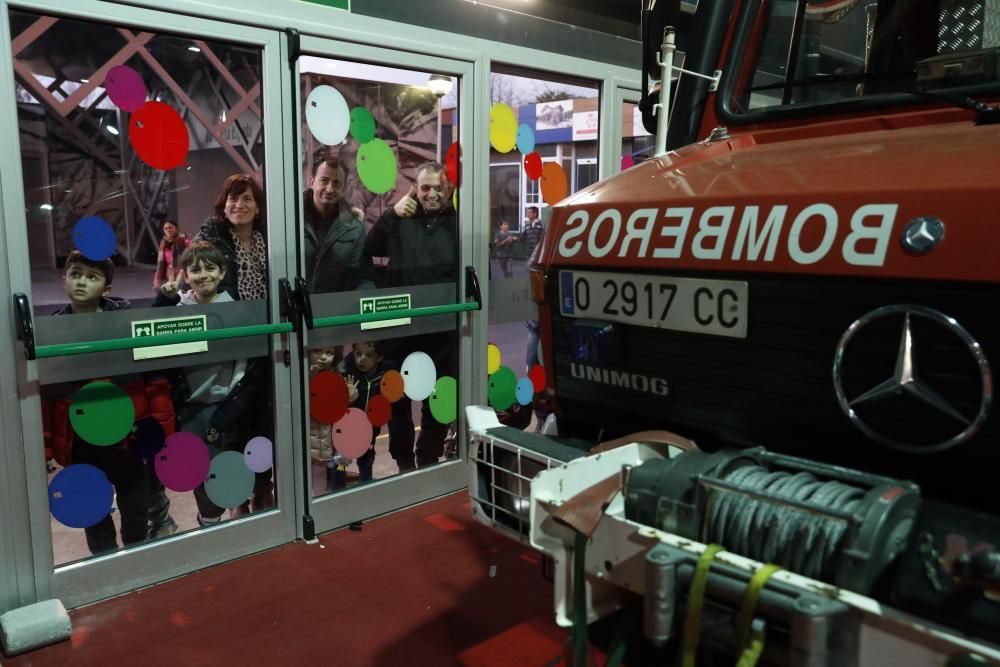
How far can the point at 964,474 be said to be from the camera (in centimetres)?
162

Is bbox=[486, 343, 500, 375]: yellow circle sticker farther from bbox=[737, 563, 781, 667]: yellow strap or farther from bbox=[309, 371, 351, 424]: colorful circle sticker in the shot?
bbox=[737, 563, 781, 667]: yellow strap

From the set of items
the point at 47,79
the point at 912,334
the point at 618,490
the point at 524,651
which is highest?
the point at 47,79

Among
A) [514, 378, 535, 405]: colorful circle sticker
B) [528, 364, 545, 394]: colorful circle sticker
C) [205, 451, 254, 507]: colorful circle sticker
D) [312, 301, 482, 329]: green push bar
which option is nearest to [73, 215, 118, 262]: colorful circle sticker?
[312, 301, 482, 329]: green push bar

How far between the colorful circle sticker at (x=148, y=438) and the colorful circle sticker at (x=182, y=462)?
0.03 metres

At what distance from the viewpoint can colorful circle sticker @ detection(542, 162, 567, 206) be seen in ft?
16.2

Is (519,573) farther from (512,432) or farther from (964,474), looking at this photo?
(964,474)

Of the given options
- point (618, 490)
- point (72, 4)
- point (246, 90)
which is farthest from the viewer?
point (246, 90)

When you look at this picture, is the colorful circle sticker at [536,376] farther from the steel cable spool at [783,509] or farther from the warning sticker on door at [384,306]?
the steel cable spool at [783,509]

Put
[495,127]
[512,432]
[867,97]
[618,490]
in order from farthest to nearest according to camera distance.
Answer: [495,127] → [512,432] → [867,97] → [618,490]

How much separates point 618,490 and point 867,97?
4.34 feet

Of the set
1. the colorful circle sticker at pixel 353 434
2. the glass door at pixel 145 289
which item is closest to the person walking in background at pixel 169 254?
the glass door at pixel 145 289

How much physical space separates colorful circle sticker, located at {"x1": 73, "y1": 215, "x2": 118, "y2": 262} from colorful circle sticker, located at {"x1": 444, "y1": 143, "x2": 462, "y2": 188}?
5.76ft

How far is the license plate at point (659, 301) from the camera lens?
1.93 metres

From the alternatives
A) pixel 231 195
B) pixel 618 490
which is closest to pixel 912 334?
pixel 618 490
